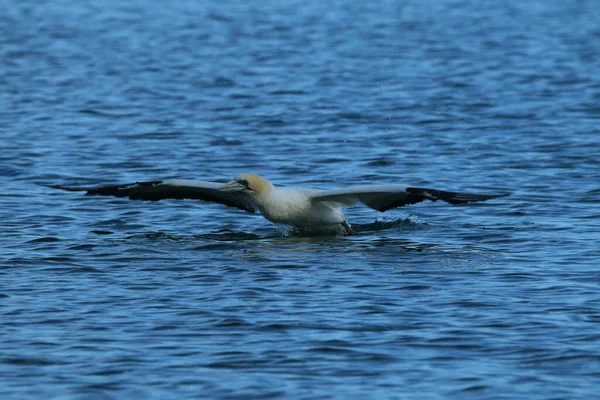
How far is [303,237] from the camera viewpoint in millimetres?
16953

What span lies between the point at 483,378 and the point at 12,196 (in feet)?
33.4

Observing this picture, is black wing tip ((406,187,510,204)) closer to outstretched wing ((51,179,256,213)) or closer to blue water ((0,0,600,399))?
blue water ((0,0,600,399))

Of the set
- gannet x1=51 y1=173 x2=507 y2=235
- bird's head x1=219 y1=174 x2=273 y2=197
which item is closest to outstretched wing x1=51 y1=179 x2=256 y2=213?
gannet x1=51 y1=173 x2=507 y2=235

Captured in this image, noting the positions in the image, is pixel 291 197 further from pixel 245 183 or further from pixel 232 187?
pixel 232 187

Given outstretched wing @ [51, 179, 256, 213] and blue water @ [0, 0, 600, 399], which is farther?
outstretched wing @ [51, 179, 256, 213]

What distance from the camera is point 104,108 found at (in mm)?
28797

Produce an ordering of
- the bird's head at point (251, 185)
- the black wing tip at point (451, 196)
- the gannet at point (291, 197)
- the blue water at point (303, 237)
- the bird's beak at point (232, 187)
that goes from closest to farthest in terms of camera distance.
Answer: the blue water at point (303, 237) < the black wing tip at point (451, 196) < the gannet at point (291, 197) < the bird's head at point (251, 185) < the bird's beak at point (232, 187)

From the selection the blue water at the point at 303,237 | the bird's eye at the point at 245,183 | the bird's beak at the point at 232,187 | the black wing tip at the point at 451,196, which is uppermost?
the black wing tip at the point at 451,196

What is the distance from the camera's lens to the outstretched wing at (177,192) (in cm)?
1670

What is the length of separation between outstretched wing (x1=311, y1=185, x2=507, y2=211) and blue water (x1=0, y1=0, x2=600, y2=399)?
494 millimetres

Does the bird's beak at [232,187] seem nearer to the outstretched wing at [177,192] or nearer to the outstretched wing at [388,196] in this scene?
the outstretched wing at [177,192]

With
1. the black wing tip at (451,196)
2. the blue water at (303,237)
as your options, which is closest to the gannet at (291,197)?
the blue water at (303,237)

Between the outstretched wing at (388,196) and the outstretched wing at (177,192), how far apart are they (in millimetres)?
A: 1333

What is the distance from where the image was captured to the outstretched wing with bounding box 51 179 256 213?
16703 mm
